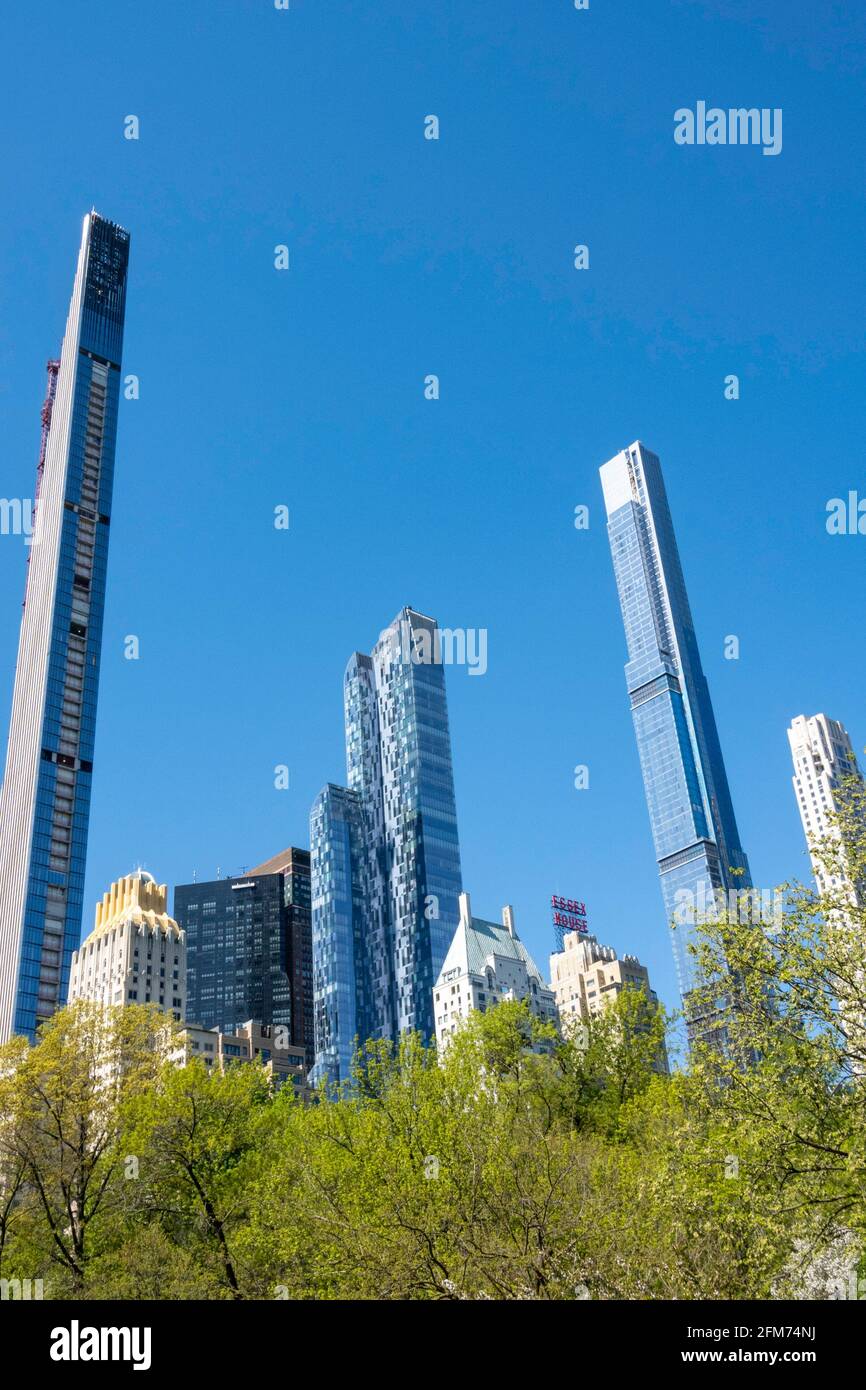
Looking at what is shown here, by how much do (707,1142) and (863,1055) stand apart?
5551 millimetres

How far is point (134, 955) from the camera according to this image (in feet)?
593

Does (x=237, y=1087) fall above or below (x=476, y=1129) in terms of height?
above

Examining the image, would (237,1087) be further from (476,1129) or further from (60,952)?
(60,952)

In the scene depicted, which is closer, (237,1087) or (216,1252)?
(216,1252)

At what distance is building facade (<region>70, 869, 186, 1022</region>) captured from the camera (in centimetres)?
17862

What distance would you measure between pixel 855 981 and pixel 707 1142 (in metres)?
6.17

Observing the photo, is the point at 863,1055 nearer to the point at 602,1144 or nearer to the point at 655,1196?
the point at 655,1196

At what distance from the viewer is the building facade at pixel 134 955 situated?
17862cm
